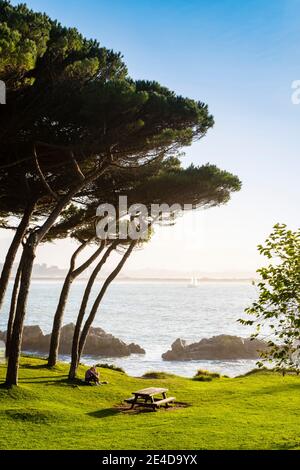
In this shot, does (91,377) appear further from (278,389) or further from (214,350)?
(214,350)

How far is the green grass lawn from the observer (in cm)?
1075

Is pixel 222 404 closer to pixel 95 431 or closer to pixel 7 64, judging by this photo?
pixel 95 431

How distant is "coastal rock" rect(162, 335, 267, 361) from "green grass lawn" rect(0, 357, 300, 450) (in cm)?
3294

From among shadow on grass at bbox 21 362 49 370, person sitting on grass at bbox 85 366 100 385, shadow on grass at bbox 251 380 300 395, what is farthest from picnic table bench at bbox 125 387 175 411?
shadow on grass at bbox 21 362 49 370

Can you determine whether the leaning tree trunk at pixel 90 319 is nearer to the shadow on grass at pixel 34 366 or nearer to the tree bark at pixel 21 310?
the shadow on grass at pixel 34 366

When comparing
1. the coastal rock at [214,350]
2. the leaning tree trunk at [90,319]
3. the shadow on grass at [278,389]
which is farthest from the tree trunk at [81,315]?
the coastal rock at [214,350]

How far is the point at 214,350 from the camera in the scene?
Answer: 54.8m

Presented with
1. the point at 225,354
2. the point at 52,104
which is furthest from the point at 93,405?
the point at 225,354

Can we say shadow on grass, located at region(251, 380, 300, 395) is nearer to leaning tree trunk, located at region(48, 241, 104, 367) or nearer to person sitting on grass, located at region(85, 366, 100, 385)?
person sitting on grass, located at region(85, 366, 100, 385)

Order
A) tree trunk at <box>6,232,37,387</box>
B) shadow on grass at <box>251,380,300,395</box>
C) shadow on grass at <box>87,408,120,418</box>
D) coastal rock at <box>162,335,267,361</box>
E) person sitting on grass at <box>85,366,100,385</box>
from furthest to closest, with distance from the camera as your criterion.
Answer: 1. coastal rock at <box>162,335,267,361</box>
2. person sitting on grass at <box>85,366,100,385</box>
3. shadow on grass at <box>251,380,300,395</box>
4. tree trunk at <box>6,232,37,387</box>
5. shadow on grass at <box>87,408,120,418</box>

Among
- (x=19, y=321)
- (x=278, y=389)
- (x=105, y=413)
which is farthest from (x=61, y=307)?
(x=278, y=389)

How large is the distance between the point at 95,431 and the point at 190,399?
6.84m

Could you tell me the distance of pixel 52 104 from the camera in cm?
1538

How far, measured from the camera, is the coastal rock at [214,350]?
53366 mm
